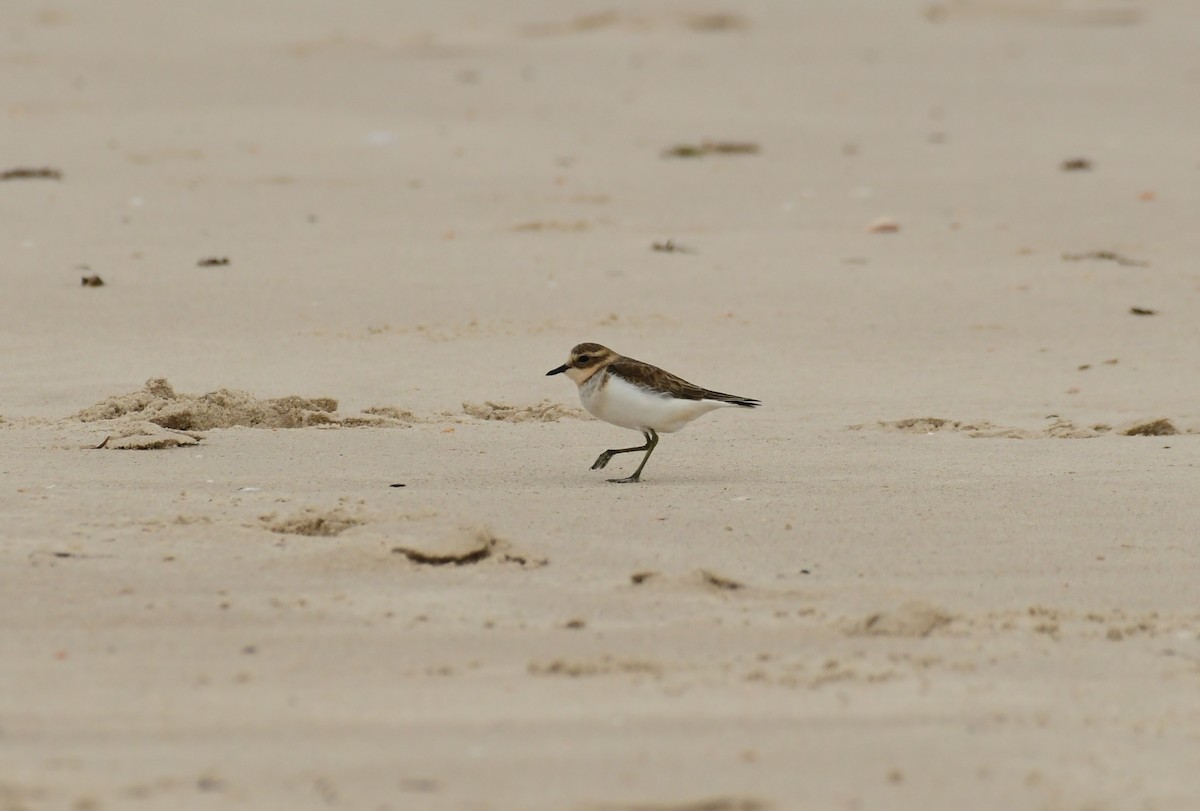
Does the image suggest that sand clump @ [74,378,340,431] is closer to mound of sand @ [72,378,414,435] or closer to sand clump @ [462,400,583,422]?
mound of sand @ [72,378,414,435]

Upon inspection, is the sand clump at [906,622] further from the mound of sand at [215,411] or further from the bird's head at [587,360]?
the mound of sand at [215,411]

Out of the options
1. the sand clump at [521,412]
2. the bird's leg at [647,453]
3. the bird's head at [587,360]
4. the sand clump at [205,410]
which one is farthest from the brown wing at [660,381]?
the sand clump at [205,410]

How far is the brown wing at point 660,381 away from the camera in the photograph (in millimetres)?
6555

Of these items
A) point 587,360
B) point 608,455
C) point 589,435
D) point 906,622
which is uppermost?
point 587,360

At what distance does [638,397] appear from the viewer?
6.50 m

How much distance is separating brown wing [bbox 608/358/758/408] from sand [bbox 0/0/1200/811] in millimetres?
287

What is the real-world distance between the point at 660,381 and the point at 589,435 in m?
0.87

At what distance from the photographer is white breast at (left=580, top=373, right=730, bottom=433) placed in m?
6.51

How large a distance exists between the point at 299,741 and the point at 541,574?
4.41 feet

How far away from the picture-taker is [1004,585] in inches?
199

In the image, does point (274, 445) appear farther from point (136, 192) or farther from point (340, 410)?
point (136, 192)

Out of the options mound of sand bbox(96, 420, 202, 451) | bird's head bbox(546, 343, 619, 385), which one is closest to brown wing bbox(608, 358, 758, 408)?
bird's head bbox(546, 343, 619, 385)

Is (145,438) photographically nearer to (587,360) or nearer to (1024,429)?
(587,360)

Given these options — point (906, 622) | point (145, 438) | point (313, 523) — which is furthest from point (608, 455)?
point (906, 622)
